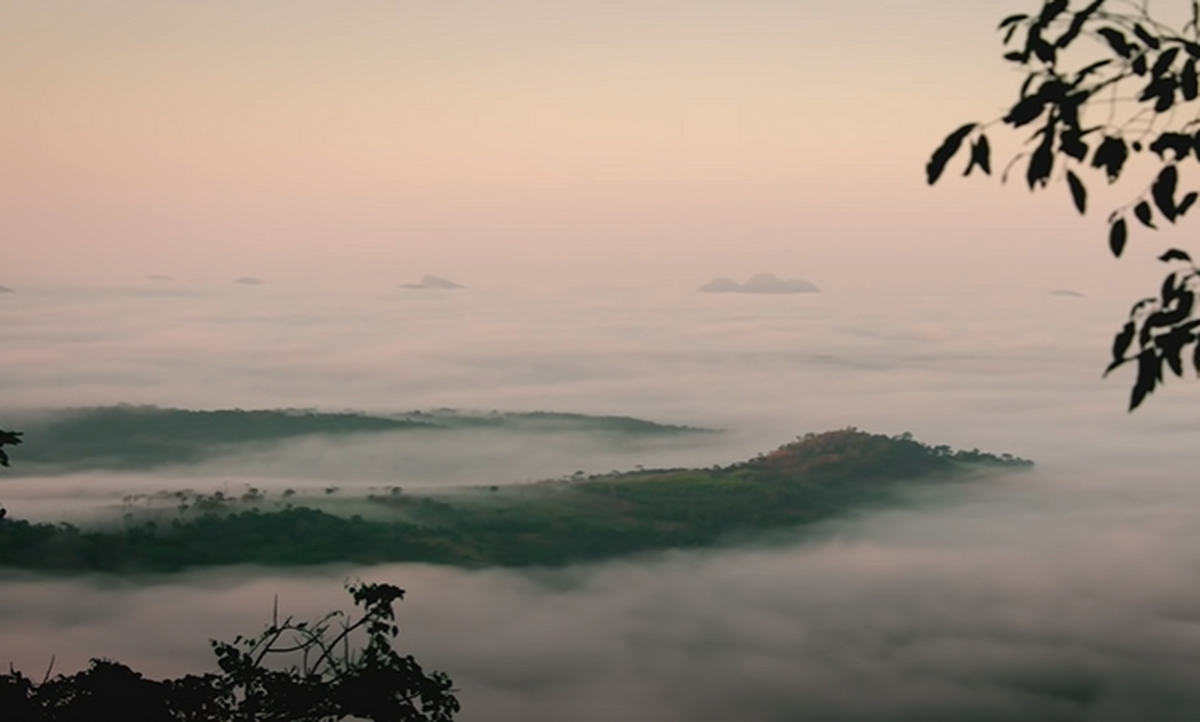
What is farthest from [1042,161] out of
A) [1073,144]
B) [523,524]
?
[523,524]

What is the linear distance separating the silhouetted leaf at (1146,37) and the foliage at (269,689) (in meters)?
7.14

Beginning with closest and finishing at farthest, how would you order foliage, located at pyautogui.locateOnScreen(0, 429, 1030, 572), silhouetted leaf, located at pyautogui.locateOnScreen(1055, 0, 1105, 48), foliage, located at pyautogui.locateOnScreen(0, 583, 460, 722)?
silhouetted leaf, located at pyautogui.locateOnScreen(1055, 0, 1105, 48), foliage, located at pyautogui.locateOnScreen(0, 583, 460, 722), foliage, located at pyautogui.locateOnScreen(0, 429, 1030, 572)

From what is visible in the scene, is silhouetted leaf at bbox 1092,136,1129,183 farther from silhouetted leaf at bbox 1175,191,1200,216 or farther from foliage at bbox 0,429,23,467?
foliage at bbox 0,429,23,467

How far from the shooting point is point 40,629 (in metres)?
121

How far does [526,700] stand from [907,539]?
233ft

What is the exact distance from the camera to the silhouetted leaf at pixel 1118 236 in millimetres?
5332

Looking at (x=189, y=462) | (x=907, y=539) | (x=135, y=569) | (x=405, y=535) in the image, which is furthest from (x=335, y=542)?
(x=907, y=539)

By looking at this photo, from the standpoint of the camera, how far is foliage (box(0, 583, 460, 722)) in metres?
10.0

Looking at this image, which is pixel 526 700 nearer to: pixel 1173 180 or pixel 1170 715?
pixel 1170 715

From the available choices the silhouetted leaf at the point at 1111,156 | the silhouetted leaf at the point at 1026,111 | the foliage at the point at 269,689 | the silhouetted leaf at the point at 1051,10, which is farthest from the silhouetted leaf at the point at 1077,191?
the foliage at the point at 269,689

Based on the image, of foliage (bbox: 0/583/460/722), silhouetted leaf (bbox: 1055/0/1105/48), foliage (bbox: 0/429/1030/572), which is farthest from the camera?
foliage (bbox: 0/429/1030/572)

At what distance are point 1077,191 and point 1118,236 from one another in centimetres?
26

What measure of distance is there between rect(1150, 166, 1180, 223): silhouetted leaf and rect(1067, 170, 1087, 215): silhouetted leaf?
269 millimetres

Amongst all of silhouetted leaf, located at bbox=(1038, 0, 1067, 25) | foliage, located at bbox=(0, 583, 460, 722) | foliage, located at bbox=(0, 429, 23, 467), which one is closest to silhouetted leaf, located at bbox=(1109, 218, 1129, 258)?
silhouetted leaf, located at bbox=(1038, 0, 1067, 25)
